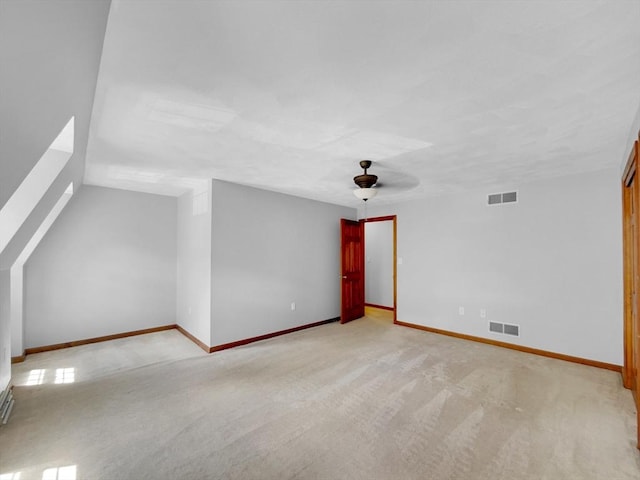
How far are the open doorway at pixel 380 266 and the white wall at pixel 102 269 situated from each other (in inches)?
177

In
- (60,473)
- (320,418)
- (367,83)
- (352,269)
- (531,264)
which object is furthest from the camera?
(352,269)

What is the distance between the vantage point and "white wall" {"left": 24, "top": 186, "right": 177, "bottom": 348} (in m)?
4.10

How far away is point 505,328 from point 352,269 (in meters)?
2.77

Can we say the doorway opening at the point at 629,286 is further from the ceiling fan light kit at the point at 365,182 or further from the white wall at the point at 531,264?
the ceiling fan light kit at the point at 365,182

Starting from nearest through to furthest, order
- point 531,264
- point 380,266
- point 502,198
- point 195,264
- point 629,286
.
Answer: point 629,286 → point 531,264 → point 502,198 → point 195,264 → point 380,266

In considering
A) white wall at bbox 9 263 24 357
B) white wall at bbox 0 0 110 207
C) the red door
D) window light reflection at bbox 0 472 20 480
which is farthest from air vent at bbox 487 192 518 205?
white wall at bbox 9 263 24 357

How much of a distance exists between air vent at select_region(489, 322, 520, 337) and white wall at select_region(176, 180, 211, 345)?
4.15 meters

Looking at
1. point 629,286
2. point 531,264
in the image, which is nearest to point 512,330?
point 531,264

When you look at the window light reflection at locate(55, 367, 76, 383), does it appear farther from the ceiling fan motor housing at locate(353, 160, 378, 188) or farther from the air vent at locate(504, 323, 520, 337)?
the air vent at locate(504, 323, 520, 337)

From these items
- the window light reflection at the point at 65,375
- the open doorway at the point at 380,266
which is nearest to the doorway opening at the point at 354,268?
the open doorway at the point at 380,266

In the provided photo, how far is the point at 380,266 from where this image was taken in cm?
745

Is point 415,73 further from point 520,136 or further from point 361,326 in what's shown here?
point 361,326

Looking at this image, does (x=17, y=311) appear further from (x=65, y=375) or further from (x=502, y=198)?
(x=502, y=198)

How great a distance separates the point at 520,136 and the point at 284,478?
10.4ft
